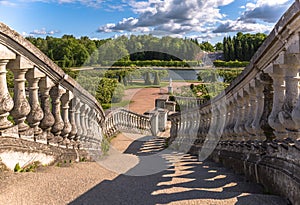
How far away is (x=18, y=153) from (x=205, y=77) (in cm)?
3130

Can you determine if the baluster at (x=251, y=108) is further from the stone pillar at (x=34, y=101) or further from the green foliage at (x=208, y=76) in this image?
the green foliage at (x=208, y=76)

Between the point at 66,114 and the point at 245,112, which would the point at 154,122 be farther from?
the point at 245,112

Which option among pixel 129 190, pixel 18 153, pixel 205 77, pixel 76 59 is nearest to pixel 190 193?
pixel 129 190

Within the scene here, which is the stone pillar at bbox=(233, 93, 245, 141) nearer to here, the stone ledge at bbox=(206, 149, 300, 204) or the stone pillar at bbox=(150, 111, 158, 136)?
the stone ledge at bbox=(206, 149, 300, 204)

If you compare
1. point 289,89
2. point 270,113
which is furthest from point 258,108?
point 289,89

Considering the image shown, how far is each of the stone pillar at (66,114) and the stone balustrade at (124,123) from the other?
13.5 ft

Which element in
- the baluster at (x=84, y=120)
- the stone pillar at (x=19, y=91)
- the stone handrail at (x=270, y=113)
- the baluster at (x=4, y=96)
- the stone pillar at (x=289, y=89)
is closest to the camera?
the stone handrail at (x=270, y=113)

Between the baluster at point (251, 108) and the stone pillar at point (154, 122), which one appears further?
the stone pillar at point (154, 122)

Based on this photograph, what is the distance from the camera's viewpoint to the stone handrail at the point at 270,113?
2.55m

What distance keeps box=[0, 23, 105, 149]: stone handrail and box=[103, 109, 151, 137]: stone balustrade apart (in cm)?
407

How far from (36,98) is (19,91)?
12.6 inches

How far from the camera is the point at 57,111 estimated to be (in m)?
4.19

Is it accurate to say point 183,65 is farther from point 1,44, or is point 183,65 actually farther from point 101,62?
point 1,44

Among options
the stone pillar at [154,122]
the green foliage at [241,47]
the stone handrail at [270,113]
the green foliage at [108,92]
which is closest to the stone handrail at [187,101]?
the green foliage at [108,92]
